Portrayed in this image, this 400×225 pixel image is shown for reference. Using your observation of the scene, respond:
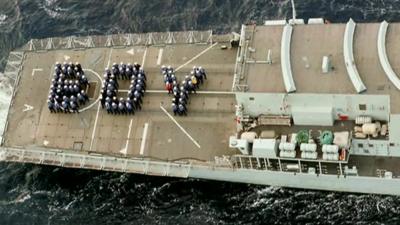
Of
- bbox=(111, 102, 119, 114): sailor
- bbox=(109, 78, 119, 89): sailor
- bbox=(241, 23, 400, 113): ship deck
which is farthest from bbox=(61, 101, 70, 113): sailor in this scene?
bbox=(241, 23, 400, 113): ship deck

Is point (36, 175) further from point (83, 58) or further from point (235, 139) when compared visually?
point (235, 139)

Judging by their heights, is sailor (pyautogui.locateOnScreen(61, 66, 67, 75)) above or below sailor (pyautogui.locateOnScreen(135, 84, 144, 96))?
above

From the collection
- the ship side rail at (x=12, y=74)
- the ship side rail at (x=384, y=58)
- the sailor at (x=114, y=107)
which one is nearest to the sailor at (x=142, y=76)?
the sailor at (x=114, y=107)

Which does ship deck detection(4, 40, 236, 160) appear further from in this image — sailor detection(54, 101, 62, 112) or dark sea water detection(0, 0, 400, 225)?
dark sea water detection(0, 0, 400, 225)

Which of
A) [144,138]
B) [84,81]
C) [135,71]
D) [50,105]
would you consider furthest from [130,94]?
[50,105]

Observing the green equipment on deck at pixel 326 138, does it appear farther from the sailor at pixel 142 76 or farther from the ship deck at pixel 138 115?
the sailor at pixel 142 76

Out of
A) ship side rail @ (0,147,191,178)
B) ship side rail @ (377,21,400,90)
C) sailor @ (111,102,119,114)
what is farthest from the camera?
sailor @ (111,102,119,114)
